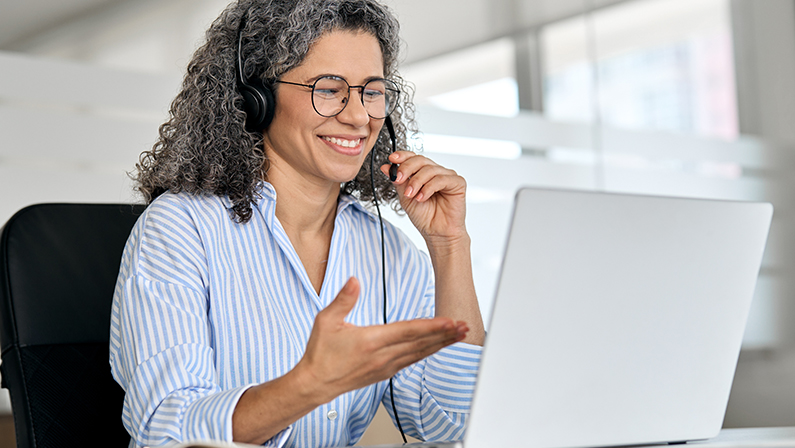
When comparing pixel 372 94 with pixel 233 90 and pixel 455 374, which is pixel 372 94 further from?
pixel 455 374

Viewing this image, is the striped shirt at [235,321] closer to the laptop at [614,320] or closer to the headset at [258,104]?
the headset at [258,104]

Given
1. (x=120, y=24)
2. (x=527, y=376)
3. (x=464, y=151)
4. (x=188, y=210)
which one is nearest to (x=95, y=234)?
(x=188, y=210)

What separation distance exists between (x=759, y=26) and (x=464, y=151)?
174cm

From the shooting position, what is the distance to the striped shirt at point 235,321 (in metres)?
0.89

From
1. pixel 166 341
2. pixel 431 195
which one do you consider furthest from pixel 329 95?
pixel 166 341

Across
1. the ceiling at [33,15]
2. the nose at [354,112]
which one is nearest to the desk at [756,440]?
the nose at [354,112]

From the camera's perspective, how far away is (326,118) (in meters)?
1.17

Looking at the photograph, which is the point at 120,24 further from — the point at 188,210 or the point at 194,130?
the point at 188,210

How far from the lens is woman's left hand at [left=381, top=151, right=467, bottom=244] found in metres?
1.17

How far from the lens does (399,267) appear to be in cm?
132

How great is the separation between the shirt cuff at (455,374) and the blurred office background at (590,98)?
1.48 m

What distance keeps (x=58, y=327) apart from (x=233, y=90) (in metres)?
0.47

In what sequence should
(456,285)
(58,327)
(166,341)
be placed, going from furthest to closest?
(456,285), (58,327), (166,341)

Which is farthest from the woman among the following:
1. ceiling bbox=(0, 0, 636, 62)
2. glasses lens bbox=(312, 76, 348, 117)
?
→ ceiling bbox=(0, 0, 636, 62)
